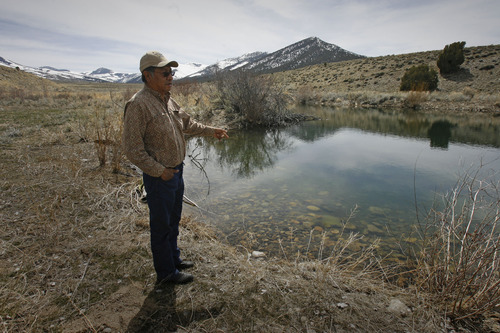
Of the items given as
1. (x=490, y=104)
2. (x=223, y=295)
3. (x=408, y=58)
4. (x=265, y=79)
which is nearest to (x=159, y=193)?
(x=223, y=295)

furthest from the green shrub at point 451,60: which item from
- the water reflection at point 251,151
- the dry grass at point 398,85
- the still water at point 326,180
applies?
the water reflection at point 251,151

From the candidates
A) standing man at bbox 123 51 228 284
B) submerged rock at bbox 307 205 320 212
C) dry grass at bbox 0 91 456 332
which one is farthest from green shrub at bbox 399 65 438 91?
standing man at bbox 123 51 228 284

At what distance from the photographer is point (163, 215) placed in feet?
6.97

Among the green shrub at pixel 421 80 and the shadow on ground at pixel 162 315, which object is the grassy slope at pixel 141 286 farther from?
the green shrub at pixel 421 80

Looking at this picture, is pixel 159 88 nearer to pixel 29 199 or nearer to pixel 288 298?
pixel 288 298

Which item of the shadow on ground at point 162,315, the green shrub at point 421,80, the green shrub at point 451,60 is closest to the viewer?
the shadow on ground at point 162,315

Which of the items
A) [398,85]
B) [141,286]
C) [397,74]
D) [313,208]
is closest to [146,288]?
[141,286]

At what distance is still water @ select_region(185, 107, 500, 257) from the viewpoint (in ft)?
13.1

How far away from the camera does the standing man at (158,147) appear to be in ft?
6.33

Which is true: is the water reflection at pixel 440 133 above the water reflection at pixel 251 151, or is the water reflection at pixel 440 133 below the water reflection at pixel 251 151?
above

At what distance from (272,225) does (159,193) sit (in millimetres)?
2430

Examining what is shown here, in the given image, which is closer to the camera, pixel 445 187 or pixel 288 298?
pixel 288 298

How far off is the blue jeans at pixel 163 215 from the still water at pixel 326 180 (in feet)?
3.59

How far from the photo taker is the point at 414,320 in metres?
2.00
